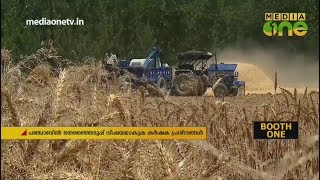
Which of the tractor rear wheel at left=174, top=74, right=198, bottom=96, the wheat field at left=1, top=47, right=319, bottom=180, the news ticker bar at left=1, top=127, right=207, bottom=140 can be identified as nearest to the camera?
the wheat field at left=1, top=47, right=319, bottom=180

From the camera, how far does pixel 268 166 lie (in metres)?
5.23

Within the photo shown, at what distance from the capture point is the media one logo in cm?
502

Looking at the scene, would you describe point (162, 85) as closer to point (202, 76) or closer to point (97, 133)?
point (202, 76)

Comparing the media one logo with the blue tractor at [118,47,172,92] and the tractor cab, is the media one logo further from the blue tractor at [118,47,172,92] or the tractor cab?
the blue tractor at [118,47,172,92]

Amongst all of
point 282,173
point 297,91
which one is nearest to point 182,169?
point 282,173

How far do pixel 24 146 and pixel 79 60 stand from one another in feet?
2.14

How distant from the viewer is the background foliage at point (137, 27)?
5160 mm

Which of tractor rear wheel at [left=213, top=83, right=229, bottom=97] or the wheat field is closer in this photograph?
the wheat field

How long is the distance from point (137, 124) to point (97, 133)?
9.9 inches

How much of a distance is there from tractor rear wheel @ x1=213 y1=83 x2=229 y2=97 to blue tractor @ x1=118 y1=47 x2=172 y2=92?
296 mm

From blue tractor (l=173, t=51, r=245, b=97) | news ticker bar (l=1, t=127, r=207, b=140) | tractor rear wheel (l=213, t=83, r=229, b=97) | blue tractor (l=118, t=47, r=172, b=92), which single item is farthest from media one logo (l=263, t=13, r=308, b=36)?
news ticker bar (l=1, t=127, r=207, b=140)

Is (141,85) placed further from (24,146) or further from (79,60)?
(24,146)

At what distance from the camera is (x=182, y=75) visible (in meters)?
5.26

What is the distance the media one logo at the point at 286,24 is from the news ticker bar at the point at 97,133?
81cm
